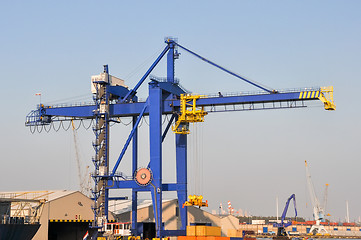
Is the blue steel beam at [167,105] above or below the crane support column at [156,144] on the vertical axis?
above

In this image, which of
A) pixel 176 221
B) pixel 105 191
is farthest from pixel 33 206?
pixel 176 221

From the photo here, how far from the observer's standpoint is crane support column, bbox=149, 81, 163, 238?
68938mm

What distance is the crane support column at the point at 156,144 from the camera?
6894cm

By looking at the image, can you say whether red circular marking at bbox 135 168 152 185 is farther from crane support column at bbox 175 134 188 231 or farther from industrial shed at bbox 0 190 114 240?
industrial shed at bbox 0 190 114 240

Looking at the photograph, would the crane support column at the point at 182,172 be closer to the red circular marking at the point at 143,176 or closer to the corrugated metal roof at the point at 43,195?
the red circular marking at the point at 143,176

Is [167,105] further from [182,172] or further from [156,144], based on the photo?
[182,172]

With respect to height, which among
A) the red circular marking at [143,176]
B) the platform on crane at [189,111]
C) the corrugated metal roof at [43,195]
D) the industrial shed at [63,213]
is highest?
the platform on crane at [189,111]

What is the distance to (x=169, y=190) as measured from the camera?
2879 inches

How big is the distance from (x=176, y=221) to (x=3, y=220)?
3249cm

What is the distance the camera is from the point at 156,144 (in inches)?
2771

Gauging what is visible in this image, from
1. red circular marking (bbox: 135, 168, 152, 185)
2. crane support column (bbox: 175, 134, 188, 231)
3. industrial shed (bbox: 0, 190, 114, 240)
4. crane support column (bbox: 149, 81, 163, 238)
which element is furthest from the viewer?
crane support column (bbox: 175, 134, 188, 231)

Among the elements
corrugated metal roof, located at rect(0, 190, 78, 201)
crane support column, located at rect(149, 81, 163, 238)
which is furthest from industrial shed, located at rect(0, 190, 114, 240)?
crane support column, located at rect(149, 81, 163, 238)

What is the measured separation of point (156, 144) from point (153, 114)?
14.0ft

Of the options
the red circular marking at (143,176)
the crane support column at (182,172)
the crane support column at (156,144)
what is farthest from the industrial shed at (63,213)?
the crane support column at (182,172)
